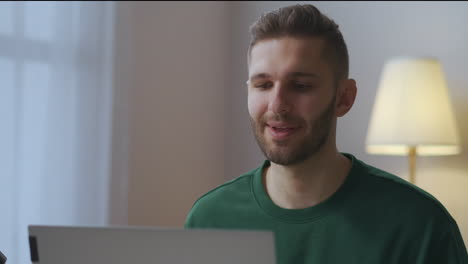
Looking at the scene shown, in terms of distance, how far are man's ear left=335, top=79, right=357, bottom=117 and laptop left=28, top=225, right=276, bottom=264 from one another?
2.14ft

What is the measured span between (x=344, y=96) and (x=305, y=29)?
0.57 ft

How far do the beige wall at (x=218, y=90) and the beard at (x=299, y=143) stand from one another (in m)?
1.57

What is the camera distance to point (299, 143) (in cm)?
136

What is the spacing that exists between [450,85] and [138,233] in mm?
2242

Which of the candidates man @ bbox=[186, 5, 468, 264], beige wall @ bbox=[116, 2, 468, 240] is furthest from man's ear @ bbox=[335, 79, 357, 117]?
beige wall @ bbox=[116, 2, 468, 240]

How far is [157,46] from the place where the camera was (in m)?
3.31

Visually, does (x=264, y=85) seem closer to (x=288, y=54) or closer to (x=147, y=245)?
(x=288, y=54)

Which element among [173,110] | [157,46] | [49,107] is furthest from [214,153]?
[49,107]

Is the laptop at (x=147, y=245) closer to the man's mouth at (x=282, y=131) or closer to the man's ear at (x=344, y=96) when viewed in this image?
the man's mouth at (x=282, y=131)

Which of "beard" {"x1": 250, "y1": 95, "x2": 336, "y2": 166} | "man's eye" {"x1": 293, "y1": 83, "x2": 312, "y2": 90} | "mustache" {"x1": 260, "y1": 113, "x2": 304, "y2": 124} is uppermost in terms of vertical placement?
"man's eye" {"x1": 293, "y1": 83, "x2": 312, "y2": 90}

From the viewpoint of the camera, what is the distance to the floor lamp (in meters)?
2.58

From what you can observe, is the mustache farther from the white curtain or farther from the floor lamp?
the white curtain

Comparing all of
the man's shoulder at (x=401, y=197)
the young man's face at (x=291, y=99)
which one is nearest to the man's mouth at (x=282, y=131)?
the young man's face at (x=291, y=99)

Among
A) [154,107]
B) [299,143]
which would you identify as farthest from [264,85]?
[154,107]
